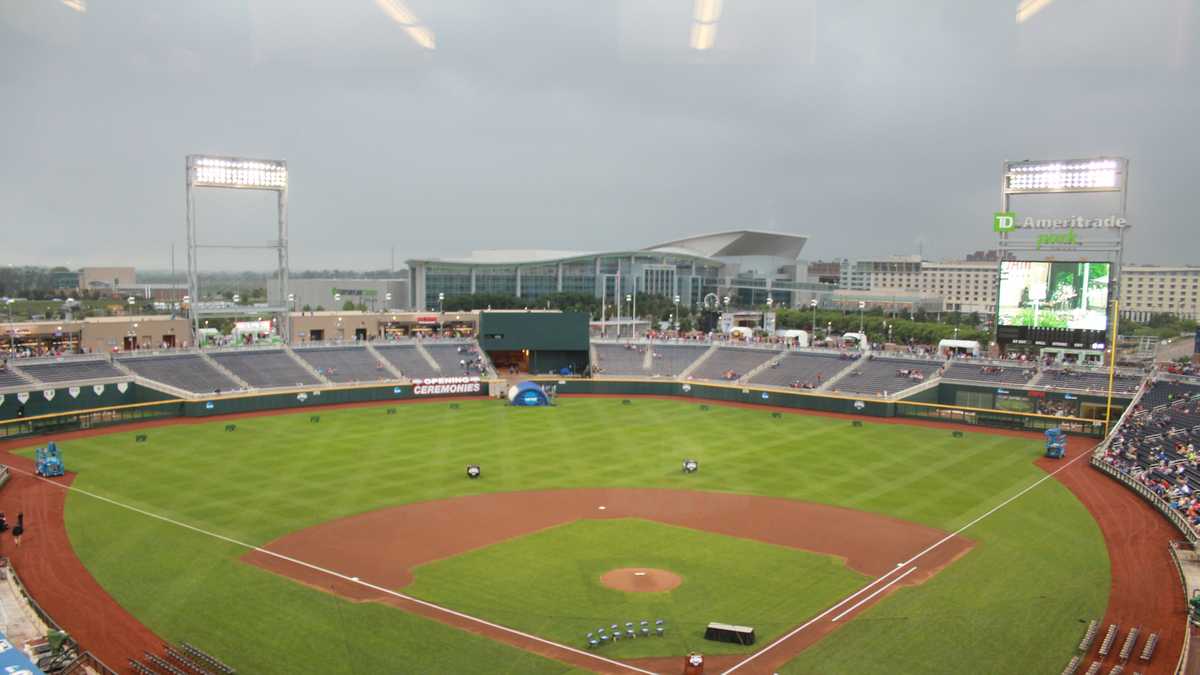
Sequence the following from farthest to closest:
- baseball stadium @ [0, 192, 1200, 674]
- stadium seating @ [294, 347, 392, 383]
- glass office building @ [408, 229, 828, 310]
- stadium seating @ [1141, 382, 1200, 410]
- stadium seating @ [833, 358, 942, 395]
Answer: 1. glass office building @ [408, 229, 828, 310]
2. stadium seating @ [294, 347, 392, 383]
3. stadium seating @ [833, 358, 942, 395]
4. stadium seating @ [1141, 382, 1200, 410]
5. baseball stadium @ [0, 192, 1200, 674]

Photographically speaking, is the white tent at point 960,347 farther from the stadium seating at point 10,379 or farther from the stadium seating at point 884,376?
the stadium seating at point 10,379

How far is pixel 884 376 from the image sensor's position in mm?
62750

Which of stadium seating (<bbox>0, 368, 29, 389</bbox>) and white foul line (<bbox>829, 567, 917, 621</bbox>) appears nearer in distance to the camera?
white foul line (<bbox>829, 567, 917, 621</bbox>)

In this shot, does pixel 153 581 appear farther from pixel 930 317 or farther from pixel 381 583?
pixel 930 317

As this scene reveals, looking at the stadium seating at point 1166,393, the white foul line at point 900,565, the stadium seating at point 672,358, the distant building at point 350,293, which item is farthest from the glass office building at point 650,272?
the white foul line at point 900,565

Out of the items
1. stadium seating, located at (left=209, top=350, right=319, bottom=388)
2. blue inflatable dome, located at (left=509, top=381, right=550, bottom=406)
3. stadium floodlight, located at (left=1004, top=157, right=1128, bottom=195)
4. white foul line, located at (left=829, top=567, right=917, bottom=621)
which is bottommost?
white foul line, located at (left=829, top=567, right=917, bottom=621)

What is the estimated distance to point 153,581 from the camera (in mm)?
24672

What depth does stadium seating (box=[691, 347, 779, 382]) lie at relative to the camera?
68.9 meters

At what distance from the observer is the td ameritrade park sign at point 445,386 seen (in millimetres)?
64062

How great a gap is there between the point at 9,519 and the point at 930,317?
127857mm

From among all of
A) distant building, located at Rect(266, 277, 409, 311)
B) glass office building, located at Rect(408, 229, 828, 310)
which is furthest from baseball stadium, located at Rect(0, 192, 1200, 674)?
A: distant building, located at Rect(266, 277, 409, 311)

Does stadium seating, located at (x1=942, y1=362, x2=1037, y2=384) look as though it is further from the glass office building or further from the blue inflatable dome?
the glass office building

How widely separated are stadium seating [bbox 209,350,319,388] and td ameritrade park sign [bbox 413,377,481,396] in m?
8.05

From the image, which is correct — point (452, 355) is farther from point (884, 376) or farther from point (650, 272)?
point (650, 272)
